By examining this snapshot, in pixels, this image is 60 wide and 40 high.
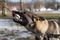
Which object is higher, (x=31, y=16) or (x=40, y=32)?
(x=31, y=16)

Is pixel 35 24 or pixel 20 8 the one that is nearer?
pixel 35 24

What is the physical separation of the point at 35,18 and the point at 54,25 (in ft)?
0.46

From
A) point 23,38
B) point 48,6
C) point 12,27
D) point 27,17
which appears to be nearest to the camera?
point 27,17

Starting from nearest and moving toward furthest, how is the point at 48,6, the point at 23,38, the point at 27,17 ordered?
the point at 27,17 < the point at 23,38 < the point at 48,6

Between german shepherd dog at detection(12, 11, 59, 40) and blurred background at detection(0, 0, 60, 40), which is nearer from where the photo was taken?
german shepherd dog at detection(12, 11, 59, 40)

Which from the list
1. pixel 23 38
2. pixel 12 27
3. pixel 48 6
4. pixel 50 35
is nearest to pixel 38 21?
pixel 50 35

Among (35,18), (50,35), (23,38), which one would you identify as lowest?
(23,38)

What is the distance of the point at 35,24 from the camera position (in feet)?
3.55

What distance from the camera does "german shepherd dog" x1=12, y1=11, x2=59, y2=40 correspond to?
3.35 ft

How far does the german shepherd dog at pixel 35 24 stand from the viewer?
1.02 metres

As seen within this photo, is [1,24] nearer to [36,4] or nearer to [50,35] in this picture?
[36,4]

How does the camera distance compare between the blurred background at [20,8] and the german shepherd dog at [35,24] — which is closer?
the german shepherd dog at [35,24]

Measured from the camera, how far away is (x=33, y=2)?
6.58 ft

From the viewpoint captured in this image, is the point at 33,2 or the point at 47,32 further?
the point at 33,2
